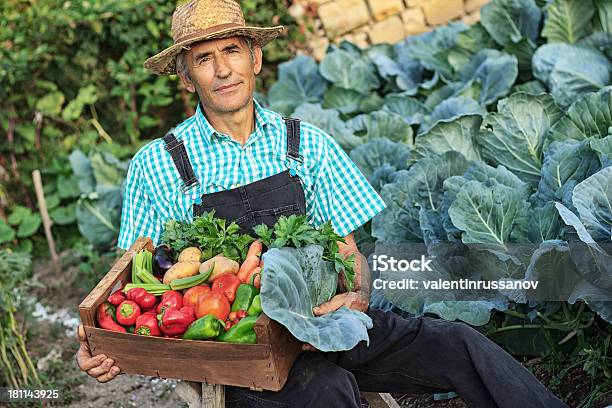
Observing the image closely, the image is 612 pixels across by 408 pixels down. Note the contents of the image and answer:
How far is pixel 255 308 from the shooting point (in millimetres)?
2617

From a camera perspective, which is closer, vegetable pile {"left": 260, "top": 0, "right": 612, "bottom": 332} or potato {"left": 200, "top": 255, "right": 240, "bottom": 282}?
potato {"left": 200, "top": 255, "right": 240, "bottom": 282}

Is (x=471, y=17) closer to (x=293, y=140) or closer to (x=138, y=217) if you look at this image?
(x=293, y=140)

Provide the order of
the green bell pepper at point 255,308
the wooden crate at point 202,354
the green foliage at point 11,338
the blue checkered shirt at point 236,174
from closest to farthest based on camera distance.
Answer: the wooden crate at point 202,354, the green bell pepper at point 255,308, the blue checkered shirt at point 236,174, the green foliage at point 11,338

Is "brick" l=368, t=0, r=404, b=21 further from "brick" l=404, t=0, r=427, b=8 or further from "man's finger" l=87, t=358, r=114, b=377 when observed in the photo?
"man's finger" l=87, t=358, r=114, b=377

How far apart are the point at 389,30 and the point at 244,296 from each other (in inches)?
200

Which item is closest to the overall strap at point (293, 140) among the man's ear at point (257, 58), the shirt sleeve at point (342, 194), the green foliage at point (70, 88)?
the shirt sleeve at point (342, 194)

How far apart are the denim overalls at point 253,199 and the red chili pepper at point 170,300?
1.55 ft

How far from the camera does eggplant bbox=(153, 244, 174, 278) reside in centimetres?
291

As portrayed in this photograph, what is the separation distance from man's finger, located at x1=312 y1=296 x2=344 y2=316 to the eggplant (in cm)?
52

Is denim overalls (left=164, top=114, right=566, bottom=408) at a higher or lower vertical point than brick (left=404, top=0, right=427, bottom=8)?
lower

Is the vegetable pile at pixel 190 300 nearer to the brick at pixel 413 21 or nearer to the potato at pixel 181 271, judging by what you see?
the potato at pixel 181 271

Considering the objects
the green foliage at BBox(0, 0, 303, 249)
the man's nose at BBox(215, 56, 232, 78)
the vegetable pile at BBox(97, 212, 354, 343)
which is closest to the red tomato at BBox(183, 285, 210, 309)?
the vegetable pile at BBox(97, 212, 354, 343)

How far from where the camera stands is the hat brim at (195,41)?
10.2 feet

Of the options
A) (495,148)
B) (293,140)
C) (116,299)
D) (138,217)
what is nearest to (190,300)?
(116,299)
